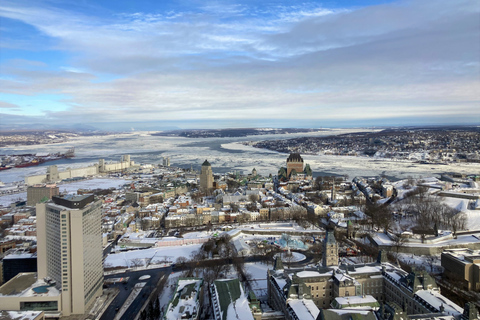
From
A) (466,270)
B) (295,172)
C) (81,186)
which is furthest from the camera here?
(81,186)

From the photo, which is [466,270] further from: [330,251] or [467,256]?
[330,251]

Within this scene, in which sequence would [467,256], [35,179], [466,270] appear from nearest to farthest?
[466,270]
[467,256]
[35,179]

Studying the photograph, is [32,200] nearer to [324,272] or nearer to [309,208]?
[309,208]

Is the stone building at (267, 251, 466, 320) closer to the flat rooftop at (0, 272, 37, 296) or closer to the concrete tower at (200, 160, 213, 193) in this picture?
the flat rooftop at (0, 272, 37, 296)

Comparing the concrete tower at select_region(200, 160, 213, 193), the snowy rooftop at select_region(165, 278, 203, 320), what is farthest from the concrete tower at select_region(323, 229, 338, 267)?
the concrete tower at select_region(200, 160, 213, 193)

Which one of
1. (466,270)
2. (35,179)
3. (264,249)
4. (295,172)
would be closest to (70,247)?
(264,249)

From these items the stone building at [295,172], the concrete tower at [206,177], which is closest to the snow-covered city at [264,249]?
the concrete tower at [206,177]
